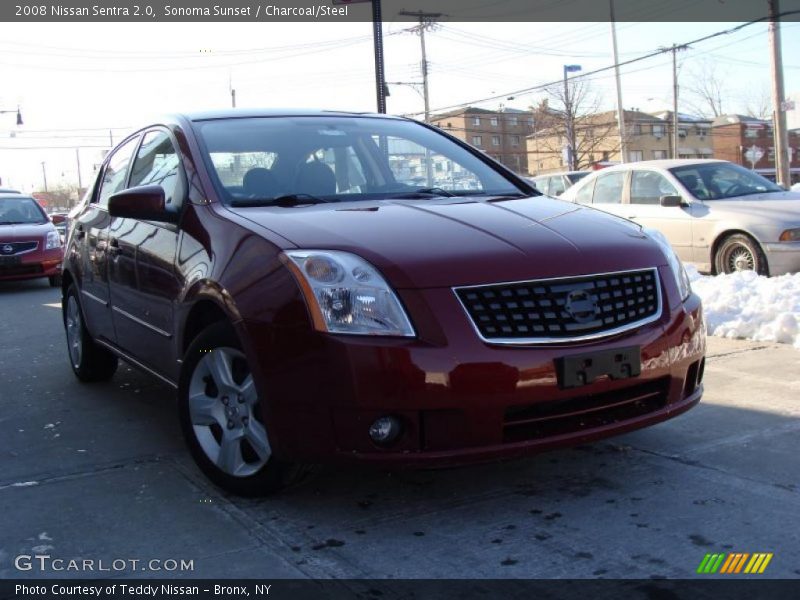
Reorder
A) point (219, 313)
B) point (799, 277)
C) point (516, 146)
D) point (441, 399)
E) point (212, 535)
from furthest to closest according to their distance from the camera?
point (516, 146), point (799, 277), point (219, 313), point (212, 535), point (441, 399)

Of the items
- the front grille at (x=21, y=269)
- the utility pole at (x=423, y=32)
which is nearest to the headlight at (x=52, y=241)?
the front grille at (x=21, y=269)

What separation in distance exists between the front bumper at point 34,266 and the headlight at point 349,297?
1167cm

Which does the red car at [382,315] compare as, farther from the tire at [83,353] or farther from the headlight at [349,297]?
the tire at [83,353]

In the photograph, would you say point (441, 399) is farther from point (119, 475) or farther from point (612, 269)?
point (119, 475)

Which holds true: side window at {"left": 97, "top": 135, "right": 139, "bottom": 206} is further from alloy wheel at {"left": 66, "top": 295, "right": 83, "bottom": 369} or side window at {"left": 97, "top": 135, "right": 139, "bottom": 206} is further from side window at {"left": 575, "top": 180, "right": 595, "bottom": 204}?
side window at {"left": 575, "top": 180, "right": 595, "bottom": 204}

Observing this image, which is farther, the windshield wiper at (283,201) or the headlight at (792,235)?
the headlight at (792,235)

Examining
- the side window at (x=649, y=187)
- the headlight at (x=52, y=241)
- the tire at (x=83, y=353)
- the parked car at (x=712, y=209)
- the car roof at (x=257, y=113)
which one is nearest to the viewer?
the car roof at (x=257, y=113)

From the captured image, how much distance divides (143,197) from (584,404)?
7.12 ft

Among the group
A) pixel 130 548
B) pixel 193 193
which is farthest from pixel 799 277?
pixel 130 548

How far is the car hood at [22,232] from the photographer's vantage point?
13562 mm

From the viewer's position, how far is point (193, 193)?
3920 mm

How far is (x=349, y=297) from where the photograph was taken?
2992mm

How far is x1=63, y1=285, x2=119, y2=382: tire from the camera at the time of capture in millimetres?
5738

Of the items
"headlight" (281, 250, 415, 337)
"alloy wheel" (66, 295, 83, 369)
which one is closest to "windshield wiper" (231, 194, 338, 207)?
"headlight" (281, 250, 415, 337)
